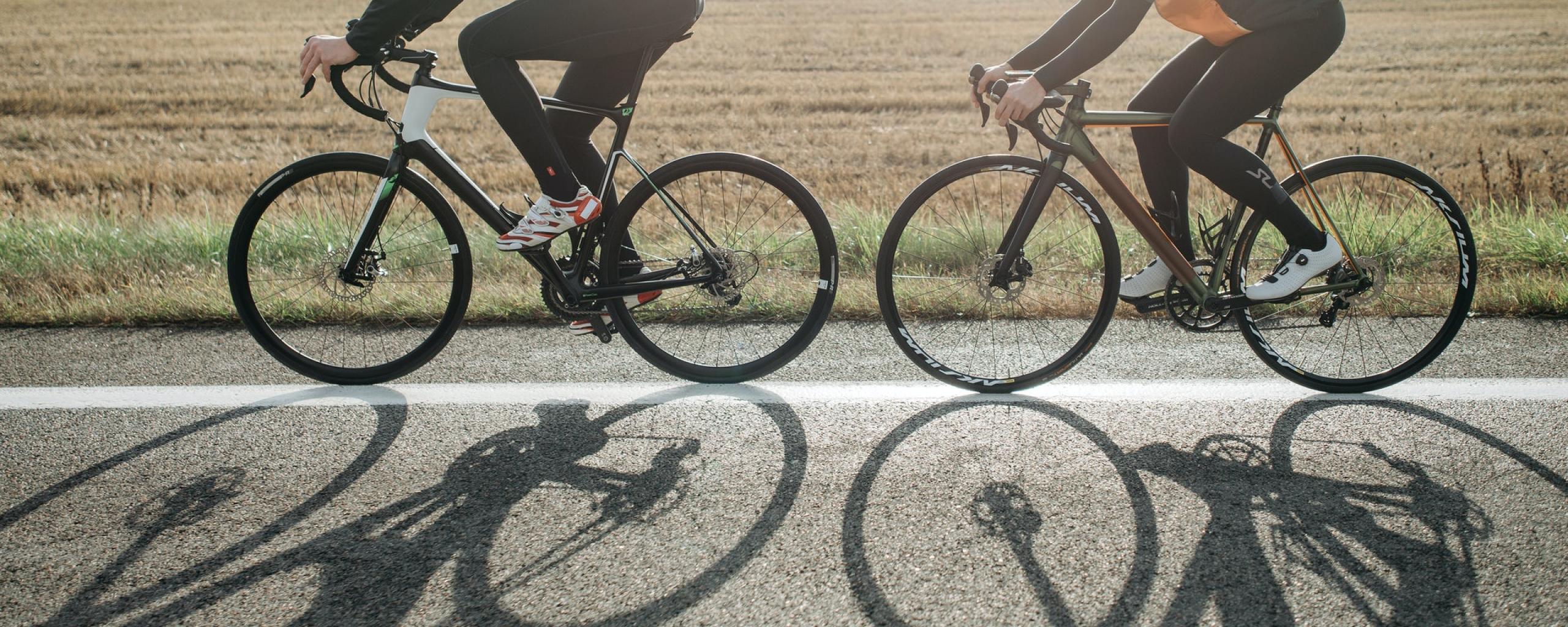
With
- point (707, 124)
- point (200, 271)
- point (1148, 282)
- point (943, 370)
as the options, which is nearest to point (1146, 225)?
point (1148, 282)

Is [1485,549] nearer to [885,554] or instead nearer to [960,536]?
[960,536]

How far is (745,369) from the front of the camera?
3881mm

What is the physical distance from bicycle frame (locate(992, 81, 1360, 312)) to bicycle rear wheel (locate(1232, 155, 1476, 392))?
0.06 m

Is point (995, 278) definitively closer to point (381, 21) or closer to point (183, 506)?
point (381, 21)

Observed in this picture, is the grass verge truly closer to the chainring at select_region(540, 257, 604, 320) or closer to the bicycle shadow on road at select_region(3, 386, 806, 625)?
the chainring at select_region(540, 257, 604, 320)

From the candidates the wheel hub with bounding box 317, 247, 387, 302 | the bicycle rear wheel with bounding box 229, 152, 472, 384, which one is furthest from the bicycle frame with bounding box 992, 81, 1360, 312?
the wheel hub with bounding box 317, 247, 387, 302

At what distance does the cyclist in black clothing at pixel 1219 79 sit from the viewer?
3.35 m

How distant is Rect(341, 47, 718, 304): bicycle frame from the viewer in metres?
3.67

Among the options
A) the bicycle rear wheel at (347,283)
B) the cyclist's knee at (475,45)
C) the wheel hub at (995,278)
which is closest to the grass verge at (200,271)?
the bicycle rear wheel at (347,283)

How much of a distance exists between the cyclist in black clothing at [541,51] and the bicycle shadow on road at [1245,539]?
1460 mm

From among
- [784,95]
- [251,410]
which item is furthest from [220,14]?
[251,410]

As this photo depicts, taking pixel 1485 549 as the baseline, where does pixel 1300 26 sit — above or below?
above

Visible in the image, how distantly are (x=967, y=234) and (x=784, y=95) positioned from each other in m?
12.0

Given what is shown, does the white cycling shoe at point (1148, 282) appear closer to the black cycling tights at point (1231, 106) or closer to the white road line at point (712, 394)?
the black cycling tights at point (1231, 106)
